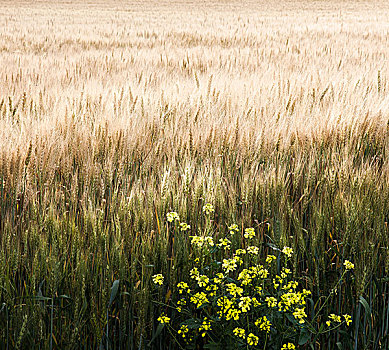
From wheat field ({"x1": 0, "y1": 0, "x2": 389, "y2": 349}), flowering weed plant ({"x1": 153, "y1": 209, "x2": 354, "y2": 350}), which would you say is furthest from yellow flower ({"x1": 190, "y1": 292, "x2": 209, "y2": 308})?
wheat field ({"x1": 0, "y1": 0, "x2": 389, "y2": 349})

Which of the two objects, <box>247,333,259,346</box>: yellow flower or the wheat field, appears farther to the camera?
the wheat field

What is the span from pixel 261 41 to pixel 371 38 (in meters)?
2.14

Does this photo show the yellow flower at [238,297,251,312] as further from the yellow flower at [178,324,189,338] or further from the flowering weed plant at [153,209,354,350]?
the yellow flower at [178,324,189,338]

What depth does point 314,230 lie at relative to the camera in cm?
119

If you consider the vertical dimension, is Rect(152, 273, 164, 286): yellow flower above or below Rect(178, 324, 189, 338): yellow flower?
above

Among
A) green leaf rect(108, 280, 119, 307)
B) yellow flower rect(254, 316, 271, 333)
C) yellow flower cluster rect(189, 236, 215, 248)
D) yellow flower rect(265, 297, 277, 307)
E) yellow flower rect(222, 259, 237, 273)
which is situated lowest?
yellow flower rect(254, 316, 271, 333)

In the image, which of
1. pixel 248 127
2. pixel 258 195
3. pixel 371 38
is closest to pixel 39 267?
pixel 258 195

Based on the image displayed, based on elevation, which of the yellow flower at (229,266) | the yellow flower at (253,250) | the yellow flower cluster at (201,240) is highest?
the yellow flower cluster at (201,240)

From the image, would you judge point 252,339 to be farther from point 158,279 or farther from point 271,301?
point 158,279

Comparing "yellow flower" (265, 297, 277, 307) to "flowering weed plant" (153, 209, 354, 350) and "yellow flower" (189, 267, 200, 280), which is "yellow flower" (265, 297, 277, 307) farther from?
"yellow flower" (189, 267, 200, 280)

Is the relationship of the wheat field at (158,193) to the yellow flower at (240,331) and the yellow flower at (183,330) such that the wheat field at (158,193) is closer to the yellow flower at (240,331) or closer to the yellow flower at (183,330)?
the yellow flower at (183,330)

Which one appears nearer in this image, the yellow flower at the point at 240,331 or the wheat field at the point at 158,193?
the yellow flower at the point at 240,331

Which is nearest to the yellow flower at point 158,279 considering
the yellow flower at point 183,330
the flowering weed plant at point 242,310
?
the flowering weed plant at point 242,310

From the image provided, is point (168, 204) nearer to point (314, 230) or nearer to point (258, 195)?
point (258, 195)
